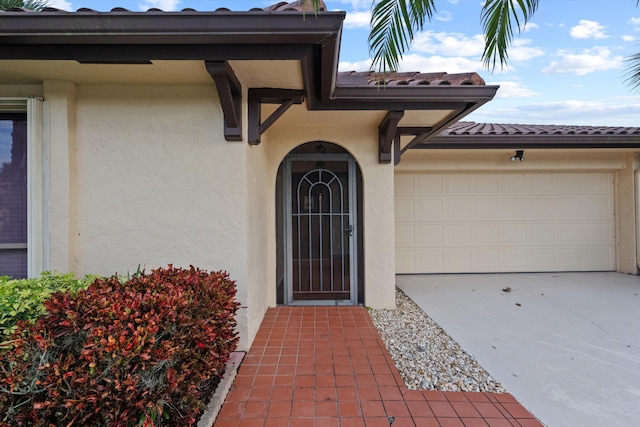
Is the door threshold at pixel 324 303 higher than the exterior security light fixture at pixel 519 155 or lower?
lower

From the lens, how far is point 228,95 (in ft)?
11.0

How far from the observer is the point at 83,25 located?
2.67 m

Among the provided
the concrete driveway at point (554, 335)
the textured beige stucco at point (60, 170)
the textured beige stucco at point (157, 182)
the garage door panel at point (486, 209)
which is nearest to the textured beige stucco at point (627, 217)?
the concrete driveway at point (554, 335)

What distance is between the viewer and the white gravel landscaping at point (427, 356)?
3135 mm

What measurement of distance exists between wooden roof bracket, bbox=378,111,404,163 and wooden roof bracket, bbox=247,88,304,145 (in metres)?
1.35

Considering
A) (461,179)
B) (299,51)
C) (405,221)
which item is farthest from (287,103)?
(461,179)

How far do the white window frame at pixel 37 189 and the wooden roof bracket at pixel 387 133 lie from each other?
13.6ft

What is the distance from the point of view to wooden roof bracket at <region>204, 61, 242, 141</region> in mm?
3066

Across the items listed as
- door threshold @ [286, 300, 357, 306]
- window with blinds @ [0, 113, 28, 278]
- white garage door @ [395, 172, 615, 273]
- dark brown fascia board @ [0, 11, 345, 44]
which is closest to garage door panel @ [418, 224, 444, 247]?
white garage door @ [395, 172, 615, 273]

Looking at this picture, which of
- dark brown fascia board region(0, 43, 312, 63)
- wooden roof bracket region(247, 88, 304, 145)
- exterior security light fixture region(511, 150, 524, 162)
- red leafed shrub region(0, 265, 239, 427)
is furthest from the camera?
exterior security light fixture region(511, 150, 524, 162)

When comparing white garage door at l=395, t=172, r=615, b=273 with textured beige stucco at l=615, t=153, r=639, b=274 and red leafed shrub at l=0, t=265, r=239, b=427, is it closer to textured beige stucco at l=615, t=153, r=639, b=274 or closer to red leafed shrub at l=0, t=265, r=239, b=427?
textured beige stucco at l=615, t=153, r=639, b=274

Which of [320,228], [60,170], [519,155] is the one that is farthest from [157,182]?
[519,155]

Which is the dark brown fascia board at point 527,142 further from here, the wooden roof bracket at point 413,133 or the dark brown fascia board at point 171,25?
the dark brown fascia board at point 171,25

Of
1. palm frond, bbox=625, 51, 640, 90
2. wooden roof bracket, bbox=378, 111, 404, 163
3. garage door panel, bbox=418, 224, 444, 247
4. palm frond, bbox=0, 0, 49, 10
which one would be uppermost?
palm frond, bbox=0, 0, 49, 10
